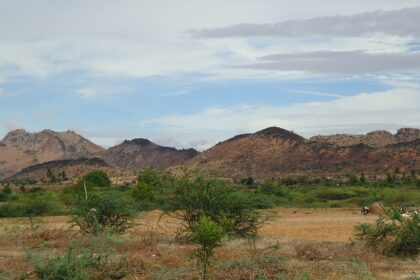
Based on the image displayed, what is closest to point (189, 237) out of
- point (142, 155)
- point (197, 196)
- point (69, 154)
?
point (197, 196)

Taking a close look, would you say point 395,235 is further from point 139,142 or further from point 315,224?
point 139,142

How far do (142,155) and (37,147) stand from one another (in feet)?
134

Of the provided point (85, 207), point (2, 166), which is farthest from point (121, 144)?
point (85, 207)

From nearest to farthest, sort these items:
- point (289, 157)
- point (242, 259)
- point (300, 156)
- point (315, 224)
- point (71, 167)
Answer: point (242, 259), point (315, 224), point (300, 156), point (289, 157), point (71, 167)

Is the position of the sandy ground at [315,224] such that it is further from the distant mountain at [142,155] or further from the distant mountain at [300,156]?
the distant mountain at [142,155]

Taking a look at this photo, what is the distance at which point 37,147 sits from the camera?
17688 cm

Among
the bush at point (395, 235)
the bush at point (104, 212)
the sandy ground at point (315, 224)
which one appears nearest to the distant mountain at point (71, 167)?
the sandy ground at point (315, 224)

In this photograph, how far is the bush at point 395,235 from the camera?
672 inches

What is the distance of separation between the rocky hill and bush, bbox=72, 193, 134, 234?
85.9 meters

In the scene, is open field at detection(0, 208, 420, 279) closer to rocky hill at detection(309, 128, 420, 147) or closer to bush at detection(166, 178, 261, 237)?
bush at detection(166, 178, 261, 237)

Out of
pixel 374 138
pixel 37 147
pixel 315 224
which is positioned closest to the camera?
pixel 315 224

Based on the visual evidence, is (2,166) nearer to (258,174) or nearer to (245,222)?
(258,174)

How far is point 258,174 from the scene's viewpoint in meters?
94.2

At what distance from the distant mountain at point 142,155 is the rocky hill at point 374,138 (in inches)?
1320
